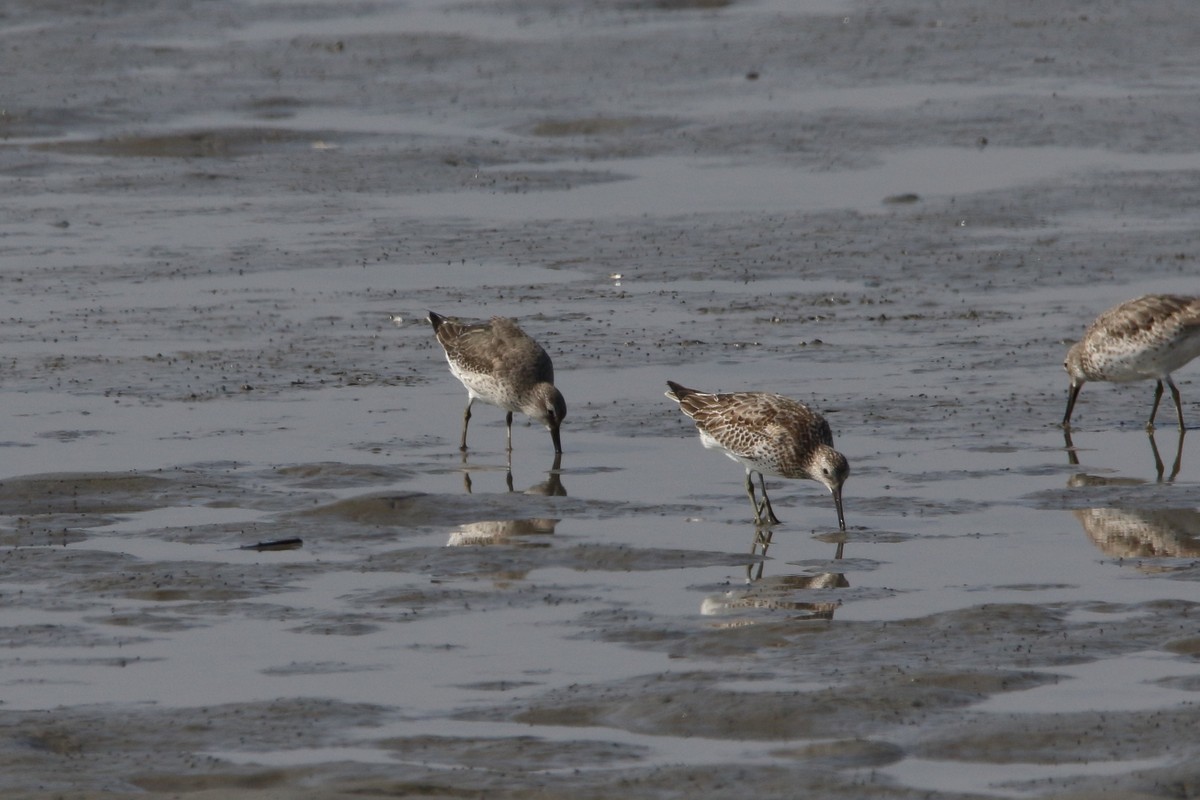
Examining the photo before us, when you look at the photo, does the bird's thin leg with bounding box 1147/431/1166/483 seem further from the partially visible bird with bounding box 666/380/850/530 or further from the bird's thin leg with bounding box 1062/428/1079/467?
the partially visible bird with bounding box 666/380/850/530

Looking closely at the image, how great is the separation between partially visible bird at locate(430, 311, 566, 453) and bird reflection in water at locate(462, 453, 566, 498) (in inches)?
11.8

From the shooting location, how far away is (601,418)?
17312mm

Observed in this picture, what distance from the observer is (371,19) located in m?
39.8

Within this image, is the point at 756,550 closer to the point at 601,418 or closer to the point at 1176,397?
the point at 601,418

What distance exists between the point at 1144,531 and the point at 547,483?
13.6 ft

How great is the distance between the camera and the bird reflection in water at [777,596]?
12.1 metres

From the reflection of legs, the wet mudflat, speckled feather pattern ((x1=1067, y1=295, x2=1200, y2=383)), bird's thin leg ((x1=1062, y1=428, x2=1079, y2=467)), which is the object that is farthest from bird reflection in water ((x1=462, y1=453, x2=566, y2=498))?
speckled feather pattern ((x1=1067, y1=295, x2=1200, y2=383))

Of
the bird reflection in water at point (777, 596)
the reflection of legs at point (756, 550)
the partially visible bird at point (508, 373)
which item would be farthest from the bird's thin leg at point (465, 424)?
the bird reflection in water at point (777, 596)

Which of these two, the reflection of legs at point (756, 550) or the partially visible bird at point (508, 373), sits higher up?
the partially visible bird at point (508, 373)

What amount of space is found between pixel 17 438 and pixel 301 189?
11064 mm

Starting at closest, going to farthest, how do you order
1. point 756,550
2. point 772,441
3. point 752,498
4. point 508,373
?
1. point 756,550
2. point 772,441
3. point 752,498
4. point 508,373

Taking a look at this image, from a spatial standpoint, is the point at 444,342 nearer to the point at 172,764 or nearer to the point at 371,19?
the point at 172,764

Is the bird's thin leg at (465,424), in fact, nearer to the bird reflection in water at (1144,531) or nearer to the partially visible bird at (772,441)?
the partially visible bird at (772,441)

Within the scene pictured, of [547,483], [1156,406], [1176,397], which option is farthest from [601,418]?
[1176,397]
